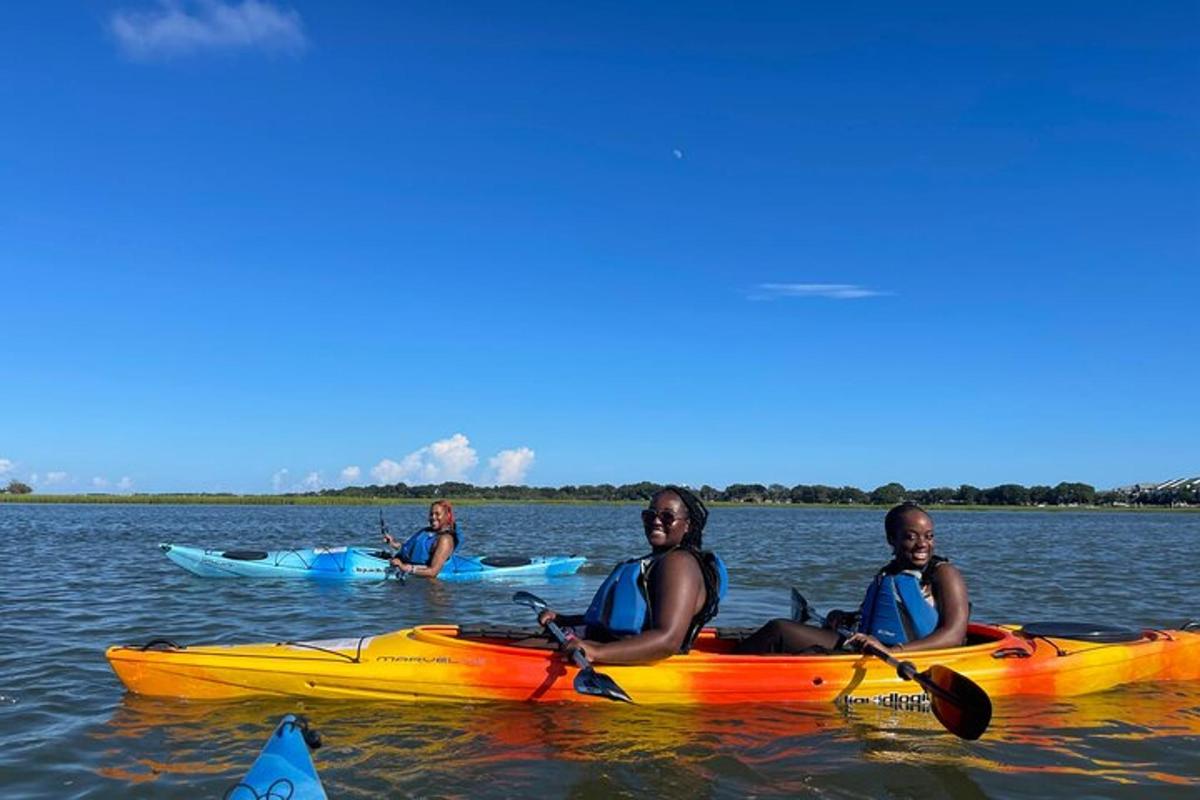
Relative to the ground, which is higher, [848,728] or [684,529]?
[684,529]

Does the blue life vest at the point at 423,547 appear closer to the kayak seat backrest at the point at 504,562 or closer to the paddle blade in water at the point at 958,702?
the kayak seat backrest at the point at 504,562

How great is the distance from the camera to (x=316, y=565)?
15047 millimetres

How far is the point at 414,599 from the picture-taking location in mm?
12930

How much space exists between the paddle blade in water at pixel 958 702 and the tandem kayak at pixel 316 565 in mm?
10375

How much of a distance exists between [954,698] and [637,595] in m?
2.04

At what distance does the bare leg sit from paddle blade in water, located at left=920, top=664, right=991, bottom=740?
1036 mm

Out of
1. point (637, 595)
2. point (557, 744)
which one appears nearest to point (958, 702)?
point (637, 595)

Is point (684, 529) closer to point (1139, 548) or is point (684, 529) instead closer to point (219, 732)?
point (219, 732)

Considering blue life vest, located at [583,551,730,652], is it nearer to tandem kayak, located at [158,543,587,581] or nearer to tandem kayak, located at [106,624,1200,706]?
tandem kayak, located at [106,624,1200,706]

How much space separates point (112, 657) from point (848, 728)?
5.08 metres

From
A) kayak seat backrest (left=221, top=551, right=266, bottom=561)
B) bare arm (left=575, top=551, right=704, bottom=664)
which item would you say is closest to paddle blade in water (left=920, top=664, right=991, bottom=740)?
bare arm (left=575, top=551, right=704, bottom=664)

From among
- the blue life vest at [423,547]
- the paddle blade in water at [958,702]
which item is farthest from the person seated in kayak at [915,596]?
the blue life vest at [423,547]

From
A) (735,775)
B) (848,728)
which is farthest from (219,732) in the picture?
(848,728)

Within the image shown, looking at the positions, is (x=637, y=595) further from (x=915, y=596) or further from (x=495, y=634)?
(x=915, y=596)
